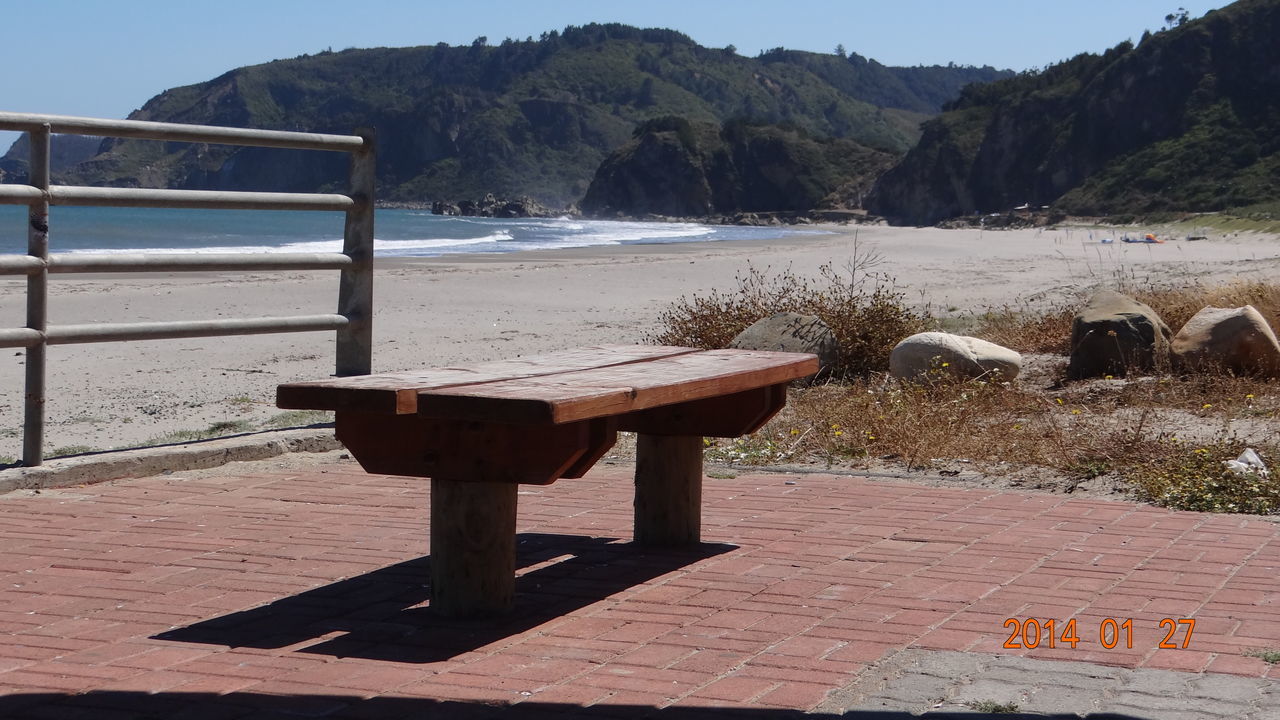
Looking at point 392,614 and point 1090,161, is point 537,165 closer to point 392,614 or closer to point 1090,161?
point 1090,161

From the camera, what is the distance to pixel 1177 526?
507 cm

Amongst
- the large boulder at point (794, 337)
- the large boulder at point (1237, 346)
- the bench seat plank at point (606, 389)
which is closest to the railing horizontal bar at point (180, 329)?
the bench seat plank at point (606, 389)

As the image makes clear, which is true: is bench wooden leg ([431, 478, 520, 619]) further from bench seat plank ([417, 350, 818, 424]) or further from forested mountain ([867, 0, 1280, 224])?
forested mountain ([867, 0, 1280, 224])

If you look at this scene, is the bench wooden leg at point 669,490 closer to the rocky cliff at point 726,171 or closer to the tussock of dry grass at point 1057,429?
the tussock of dry grass at point 1057,429

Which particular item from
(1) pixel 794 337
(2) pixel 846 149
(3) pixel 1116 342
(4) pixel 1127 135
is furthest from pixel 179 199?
(2) pixel 846 149

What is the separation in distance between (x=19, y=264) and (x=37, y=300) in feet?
0.61

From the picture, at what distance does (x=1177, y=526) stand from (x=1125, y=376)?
13.1 ft

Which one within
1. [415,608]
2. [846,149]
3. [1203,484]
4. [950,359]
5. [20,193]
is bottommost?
[415,608]

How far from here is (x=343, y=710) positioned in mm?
2945

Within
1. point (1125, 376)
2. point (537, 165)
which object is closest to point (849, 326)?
point (1125, 376)

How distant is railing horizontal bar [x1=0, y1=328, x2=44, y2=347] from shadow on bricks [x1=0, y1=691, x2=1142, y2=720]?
2.96 m

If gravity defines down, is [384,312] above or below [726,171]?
below

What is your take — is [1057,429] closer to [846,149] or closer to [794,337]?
[794,337]

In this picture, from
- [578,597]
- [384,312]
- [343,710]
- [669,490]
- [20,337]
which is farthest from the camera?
[384,312]
